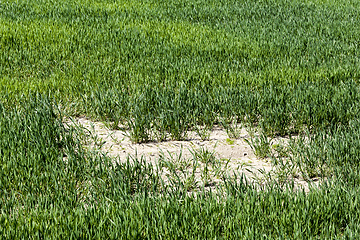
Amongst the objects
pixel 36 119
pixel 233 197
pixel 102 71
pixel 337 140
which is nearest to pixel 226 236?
pixel 233 197

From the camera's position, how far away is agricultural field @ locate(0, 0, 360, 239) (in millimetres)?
2664

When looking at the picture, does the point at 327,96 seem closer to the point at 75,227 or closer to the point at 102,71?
the point at 102,71

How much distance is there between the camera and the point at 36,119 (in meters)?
4.05

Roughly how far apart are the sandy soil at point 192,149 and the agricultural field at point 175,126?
0.07ft

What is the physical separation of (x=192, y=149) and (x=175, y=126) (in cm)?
34

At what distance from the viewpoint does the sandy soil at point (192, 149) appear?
3684 millimetres

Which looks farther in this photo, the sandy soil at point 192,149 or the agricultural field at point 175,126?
the sandy soil at point 192,149

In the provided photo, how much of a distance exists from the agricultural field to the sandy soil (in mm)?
21

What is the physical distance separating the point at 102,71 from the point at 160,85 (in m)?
0.97

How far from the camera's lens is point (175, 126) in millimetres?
4234

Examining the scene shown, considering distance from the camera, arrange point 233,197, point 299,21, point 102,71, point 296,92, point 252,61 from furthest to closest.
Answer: point 299,21
point 252,61
point 102,71
point 296,92
point 233,197

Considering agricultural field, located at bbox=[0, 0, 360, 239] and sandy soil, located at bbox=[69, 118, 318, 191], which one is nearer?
agricultural field, located at bbox=[0, 0, 360, 239]

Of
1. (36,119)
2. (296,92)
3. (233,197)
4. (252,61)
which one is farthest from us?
(252,61)

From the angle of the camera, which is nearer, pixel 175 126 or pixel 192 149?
pixel 192 149
